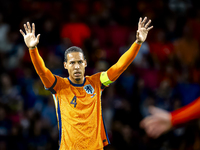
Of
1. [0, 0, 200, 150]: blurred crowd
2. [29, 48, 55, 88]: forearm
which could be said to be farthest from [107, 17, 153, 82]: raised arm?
[0, 0, 200, 150]: blurred crowd

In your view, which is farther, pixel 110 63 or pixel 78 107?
pixel 110 63

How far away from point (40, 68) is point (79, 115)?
840 millimetres

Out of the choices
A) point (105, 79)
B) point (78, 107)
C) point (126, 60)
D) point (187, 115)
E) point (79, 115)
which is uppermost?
point (126, 60)

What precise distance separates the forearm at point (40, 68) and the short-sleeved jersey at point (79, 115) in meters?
0.12

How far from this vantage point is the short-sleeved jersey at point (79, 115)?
457 cm

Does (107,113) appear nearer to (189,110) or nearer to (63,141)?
(63,141)

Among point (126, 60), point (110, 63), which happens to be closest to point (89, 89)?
point (126, 60)

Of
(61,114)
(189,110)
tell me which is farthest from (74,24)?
(189,110)

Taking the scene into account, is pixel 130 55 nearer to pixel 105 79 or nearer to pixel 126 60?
pixel 126 60

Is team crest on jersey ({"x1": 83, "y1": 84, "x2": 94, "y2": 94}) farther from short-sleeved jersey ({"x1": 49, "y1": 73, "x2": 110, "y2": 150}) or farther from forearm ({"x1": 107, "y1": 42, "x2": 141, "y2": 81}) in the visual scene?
forearm ({"x1": 107, "y1": 42, "x2": 141, "y2": 81})

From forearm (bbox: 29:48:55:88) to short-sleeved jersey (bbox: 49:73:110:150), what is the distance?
12 centimetres

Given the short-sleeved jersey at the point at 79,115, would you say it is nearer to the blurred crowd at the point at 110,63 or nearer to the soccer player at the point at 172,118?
the soccer player at the point at 172,118

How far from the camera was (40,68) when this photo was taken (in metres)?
4.49

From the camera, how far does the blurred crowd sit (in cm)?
767
